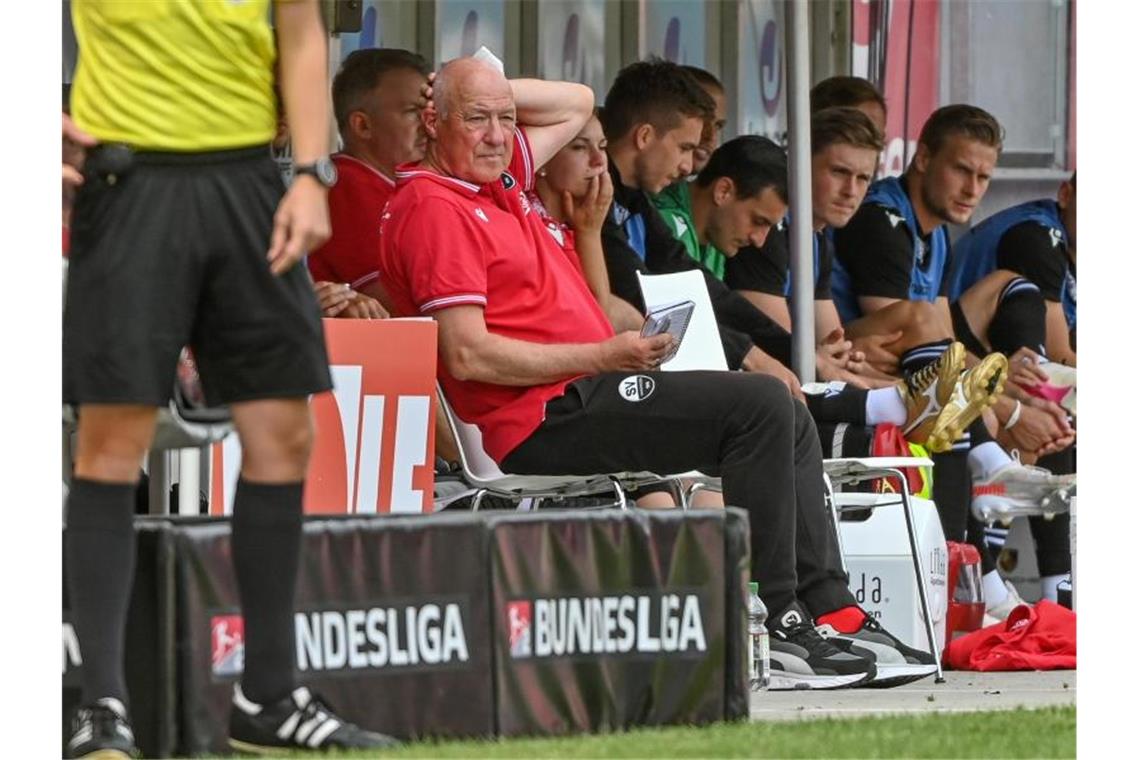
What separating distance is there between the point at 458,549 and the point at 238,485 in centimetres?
44

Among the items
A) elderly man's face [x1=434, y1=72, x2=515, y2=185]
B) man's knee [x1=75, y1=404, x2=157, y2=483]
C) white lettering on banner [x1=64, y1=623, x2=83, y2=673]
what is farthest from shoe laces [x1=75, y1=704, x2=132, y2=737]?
elderly man's face [x1=434, y1=72, x2=515, y2=185]

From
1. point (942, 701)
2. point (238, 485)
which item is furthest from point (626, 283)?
point (238, 485)

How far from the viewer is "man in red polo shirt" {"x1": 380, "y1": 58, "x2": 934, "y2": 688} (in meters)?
5.14

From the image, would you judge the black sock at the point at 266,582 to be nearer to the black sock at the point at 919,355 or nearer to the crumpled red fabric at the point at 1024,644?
the crumpled red fabric at the point at 1024,644

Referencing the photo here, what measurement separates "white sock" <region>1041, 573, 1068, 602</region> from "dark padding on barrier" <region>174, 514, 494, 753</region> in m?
4.44

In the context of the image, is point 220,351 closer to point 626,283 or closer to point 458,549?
point 458,549

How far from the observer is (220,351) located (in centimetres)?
356

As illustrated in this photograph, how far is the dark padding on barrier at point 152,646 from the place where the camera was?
368cm

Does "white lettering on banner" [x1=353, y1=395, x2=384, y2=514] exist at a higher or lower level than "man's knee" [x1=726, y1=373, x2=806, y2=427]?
lower

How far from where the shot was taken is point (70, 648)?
3662mm

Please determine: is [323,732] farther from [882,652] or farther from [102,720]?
[882,652]

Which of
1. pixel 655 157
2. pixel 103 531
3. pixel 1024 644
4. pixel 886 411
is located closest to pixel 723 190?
pixel 655 157

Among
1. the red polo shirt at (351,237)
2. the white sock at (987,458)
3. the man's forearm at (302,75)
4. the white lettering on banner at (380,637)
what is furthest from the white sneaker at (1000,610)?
the man's forearm at (302,75)

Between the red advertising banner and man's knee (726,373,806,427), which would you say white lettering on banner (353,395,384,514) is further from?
man's knee (726,373,806,427)
